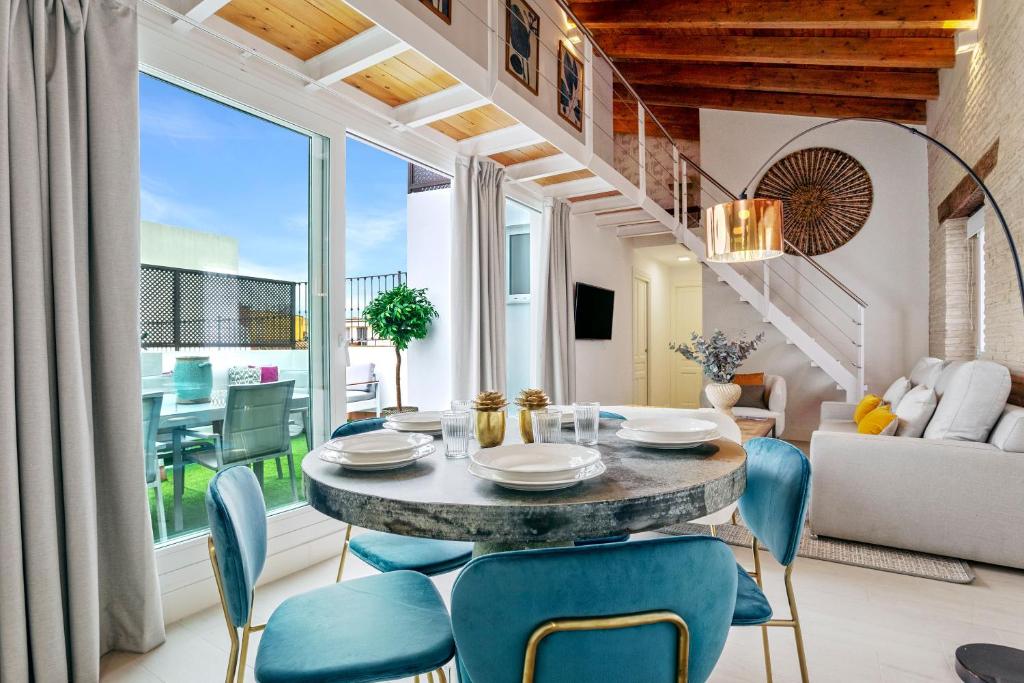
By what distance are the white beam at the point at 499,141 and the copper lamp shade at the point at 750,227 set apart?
1640 millimetres

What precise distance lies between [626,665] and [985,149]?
4638 millimetres

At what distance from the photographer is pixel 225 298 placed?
2566mm

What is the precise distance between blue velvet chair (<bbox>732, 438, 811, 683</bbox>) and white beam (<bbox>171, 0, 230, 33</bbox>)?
243cm

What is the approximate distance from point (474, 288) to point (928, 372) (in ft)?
12.2

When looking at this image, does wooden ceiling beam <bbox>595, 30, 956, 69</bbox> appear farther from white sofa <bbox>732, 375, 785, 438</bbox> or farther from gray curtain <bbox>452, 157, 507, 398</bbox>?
white sofa <bbox>732, 375, 785, 438</bbox>

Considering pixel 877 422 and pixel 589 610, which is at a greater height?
pixel 589 610

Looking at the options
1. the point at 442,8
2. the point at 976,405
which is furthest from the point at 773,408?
the point at 442,8

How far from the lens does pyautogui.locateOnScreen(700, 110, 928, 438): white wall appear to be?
6.07 m

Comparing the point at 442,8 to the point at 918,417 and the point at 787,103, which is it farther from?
the point at 787,103

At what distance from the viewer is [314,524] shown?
286 cm

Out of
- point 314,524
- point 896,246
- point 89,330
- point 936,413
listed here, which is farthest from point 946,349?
point 89,330

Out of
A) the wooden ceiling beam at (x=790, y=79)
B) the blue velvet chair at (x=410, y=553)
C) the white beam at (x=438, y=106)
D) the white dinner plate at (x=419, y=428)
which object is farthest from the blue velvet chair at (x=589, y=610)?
the wooden ceiling beam at (x=790, y=79)

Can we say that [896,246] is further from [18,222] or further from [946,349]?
[18,222]

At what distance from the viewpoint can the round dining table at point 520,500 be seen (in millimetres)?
1017
